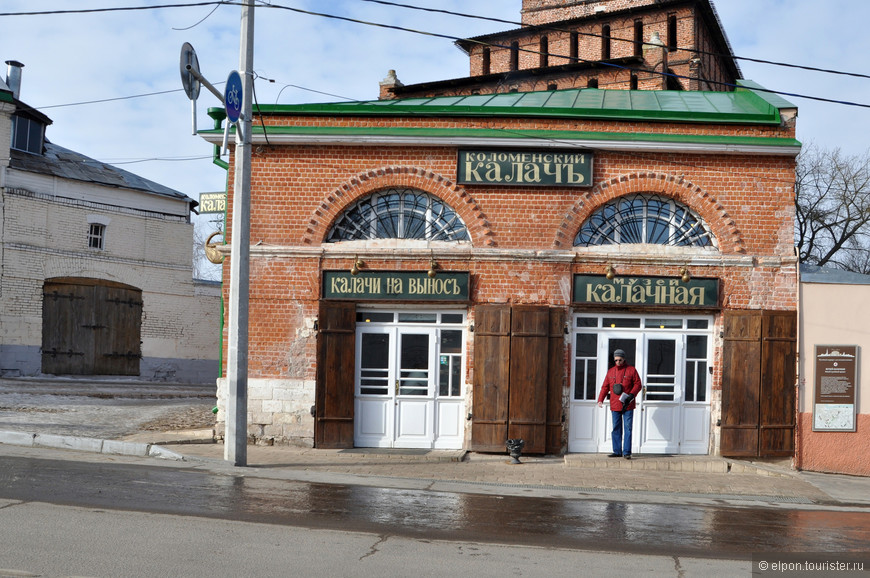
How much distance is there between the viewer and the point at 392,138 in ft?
46.0

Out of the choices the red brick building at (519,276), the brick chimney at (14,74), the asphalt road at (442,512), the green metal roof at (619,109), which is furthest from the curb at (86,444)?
the brick chimney at (14,74)

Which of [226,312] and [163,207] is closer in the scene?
[226,312]

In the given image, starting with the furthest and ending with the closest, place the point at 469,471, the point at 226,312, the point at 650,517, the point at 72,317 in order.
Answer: the point at 72,317, the point at 226,312, the point at 469,471, the point at 650,517

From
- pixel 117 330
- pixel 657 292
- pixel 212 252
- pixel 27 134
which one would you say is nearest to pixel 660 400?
pixel 657 292

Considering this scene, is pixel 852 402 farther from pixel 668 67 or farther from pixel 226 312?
pixel 668 67

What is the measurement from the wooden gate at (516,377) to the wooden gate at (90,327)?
15.2 meters

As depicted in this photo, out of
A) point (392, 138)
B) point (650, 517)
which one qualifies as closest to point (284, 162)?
point (392, 138)

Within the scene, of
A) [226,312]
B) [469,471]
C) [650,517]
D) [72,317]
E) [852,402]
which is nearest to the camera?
[650,517]

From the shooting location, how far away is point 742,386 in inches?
541

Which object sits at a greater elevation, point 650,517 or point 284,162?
point 284,162

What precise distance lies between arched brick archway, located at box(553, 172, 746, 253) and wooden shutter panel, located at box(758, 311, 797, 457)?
1461mm

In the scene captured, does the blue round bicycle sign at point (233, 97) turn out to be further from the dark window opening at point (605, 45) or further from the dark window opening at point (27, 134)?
the dark window opening at point (605, 45)

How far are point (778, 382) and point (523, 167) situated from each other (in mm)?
5388

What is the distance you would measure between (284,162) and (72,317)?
13.2 meters
